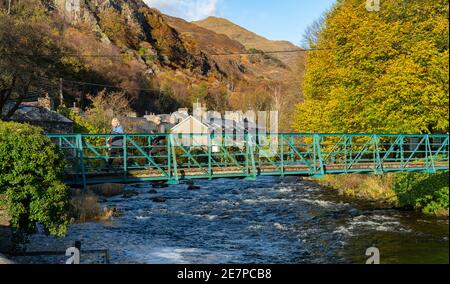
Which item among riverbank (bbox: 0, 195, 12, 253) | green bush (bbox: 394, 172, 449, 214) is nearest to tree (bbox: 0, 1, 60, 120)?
riverbank (bbox: 0, 195, 12, 253)

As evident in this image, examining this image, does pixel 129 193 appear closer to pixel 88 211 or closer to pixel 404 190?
pixel 88 211

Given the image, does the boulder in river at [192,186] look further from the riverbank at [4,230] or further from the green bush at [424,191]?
the riverbank at [4,230]

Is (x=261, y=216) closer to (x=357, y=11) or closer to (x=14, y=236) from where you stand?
(x=14, y=236)

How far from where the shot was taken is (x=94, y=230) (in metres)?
20.6

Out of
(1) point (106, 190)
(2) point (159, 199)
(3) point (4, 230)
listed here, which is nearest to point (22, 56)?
(1) point (106, 190)

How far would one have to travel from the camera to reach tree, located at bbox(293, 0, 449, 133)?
23016 mm

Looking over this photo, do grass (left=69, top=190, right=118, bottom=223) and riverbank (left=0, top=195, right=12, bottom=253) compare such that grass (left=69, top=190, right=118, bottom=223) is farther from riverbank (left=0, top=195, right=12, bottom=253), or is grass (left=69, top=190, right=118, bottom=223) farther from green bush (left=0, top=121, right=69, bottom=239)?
riverbank (left=0, top=195, right=12, bottom=253)

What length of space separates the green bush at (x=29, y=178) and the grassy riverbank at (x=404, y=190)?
1687cm

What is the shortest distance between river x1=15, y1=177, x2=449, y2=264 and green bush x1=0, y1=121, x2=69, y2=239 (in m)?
1.39

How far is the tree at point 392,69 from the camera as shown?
23.0 m

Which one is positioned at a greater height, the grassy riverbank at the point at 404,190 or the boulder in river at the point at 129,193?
the grassy riverbank at the point at 404,190

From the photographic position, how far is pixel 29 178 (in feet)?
43.8

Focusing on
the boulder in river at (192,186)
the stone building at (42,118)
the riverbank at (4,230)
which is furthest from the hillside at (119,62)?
the riverbank at (4,230)

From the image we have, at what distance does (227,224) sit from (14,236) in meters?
11.1
